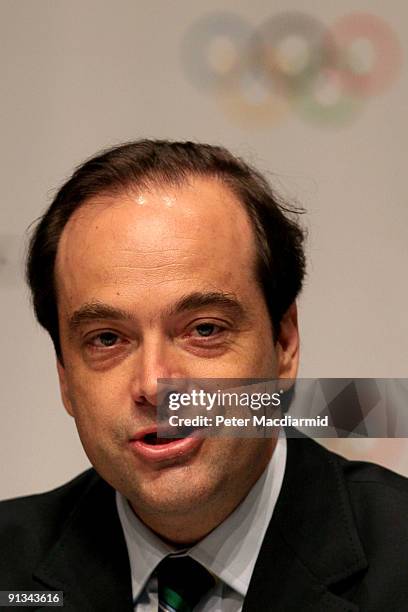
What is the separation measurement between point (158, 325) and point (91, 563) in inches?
14.6

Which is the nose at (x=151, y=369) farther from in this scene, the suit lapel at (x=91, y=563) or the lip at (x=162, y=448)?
the suit lapel at (x=91, y=563)

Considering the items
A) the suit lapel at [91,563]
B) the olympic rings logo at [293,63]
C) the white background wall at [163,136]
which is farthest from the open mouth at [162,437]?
the olympic rings logo at [293,63]

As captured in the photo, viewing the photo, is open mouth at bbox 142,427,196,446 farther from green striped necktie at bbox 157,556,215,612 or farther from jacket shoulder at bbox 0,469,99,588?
jacket shoulder at bbox 0,469,99,588

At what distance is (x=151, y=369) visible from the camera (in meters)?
1.21

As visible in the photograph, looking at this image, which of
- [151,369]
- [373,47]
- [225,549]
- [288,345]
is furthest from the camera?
[373,47]

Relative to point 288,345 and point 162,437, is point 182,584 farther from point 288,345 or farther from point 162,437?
point 288,345

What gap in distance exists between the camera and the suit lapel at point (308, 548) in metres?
1.26

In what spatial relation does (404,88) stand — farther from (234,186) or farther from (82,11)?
(82,11)

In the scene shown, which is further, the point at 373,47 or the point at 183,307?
the point at 373,47

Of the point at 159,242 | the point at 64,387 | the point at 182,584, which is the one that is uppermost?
the point at 159,242

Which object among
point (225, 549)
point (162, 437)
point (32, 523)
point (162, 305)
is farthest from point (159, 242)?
point (32, 523)

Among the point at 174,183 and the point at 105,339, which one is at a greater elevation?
the point at 174,183

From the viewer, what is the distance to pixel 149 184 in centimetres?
129

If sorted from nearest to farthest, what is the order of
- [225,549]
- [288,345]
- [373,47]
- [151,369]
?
[151,369], [225,549], [288,345], [373,47]
